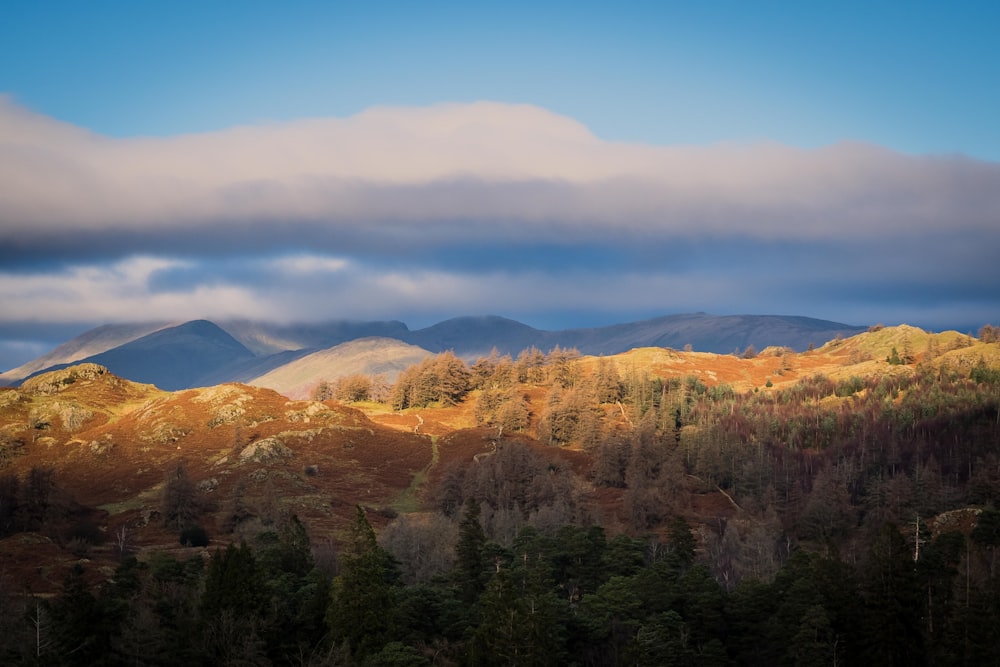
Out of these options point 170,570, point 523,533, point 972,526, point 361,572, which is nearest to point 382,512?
point 523,533

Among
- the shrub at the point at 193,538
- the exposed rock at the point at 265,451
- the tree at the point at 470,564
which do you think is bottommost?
the shrub at the point at 193,538

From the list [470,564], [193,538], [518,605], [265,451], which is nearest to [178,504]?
[193,538]

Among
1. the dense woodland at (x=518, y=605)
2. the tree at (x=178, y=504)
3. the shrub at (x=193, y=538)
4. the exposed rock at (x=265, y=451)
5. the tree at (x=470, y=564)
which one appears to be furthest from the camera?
the exposed rock at (x=265, y=451)

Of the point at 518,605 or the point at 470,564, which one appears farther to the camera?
the point at 470,564

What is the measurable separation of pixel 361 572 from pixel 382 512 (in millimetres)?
85109

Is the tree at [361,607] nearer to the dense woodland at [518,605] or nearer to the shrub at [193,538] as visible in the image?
the dense woodland at [518,605]

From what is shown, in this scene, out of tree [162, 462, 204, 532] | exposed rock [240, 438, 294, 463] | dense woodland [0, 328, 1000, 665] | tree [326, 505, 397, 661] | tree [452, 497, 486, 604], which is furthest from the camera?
exposed rock [240, 438, 294, 463]

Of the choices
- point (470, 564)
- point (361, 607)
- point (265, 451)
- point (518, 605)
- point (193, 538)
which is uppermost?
point (265, 451)

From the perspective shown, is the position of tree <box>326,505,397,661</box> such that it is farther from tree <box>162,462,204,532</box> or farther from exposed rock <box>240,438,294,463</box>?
exposed rock <box>240,438,294,463</box>

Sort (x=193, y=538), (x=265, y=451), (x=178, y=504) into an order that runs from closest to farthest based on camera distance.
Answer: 1. (x=193, y=538)
2. (x=178, y=504)
3. (x=265, y=451)

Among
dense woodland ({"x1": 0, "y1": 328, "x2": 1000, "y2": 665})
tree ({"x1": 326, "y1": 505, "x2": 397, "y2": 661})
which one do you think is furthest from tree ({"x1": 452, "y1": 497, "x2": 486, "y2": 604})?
tree ({"x1": 326, "y1": 505, "x2": 397, "y2": 661})

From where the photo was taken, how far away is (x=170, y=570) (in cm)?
9844

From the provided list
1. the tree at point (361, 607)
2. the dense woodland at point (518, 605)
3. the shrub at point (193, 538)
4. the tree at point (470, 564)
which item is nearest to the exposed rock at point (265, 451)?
the shrub at point (193, 538)

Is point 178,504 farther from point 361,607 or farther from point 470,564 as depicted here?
point 361,607
